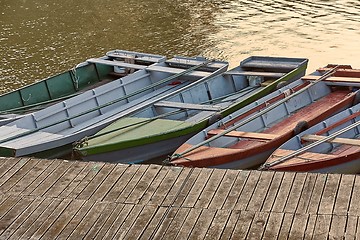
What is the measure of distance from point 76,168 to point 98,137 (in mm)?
2537

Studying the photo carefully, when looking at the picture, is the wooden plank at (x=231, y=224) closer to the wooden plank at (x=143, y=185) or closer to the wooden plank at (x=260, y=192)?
the wooden plank at (x=260, y=192)

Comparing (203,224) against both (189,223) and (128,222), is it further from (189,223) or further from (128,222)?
(128,222)

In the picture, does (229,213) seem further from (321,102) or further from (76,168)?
(321,102)

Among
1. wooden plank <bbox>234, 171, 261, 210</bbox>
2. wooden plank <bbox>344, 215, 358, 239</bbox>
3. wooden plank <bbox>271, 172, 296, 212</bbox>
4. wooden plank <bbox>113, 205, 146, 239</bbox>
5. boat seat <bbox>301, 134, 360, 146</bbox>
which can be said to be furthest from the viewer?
boat seat <bbox>301, 134, 360, 146</bbox>

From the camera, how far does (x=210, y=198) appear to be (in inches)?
370

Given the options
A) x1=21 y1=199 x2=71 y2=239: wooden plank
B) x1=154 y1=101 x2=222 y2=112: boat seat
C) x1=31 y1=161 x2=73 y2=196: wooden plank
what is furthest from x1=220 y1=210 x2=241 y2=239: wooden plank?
x1=154 y1=101 x2=222 y2=112: boat seat

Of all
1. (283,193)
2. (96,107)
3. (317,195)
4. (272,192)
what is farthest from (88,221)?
(96,107)

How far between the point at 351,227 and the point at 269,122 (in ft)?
19.7

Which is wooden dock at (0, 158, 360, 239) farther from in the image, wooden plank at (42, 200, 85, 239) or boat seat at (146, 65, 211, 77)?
boat seat at (146, 65, 211, 77)

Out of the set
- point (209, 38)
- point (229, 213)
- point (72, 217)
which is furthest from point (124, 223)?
point (209, 38)

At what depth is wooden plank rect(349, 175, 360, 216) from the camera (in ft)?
28.7

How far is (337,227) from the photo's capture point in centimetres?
841

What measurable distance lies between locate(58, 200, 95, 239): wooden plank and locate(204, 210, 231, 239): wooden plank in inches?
→ 70.4

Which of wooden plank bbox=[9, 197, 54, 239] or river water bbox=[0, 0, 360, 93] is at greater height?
wooden plank bbox=[9, 197, 54, 239]
